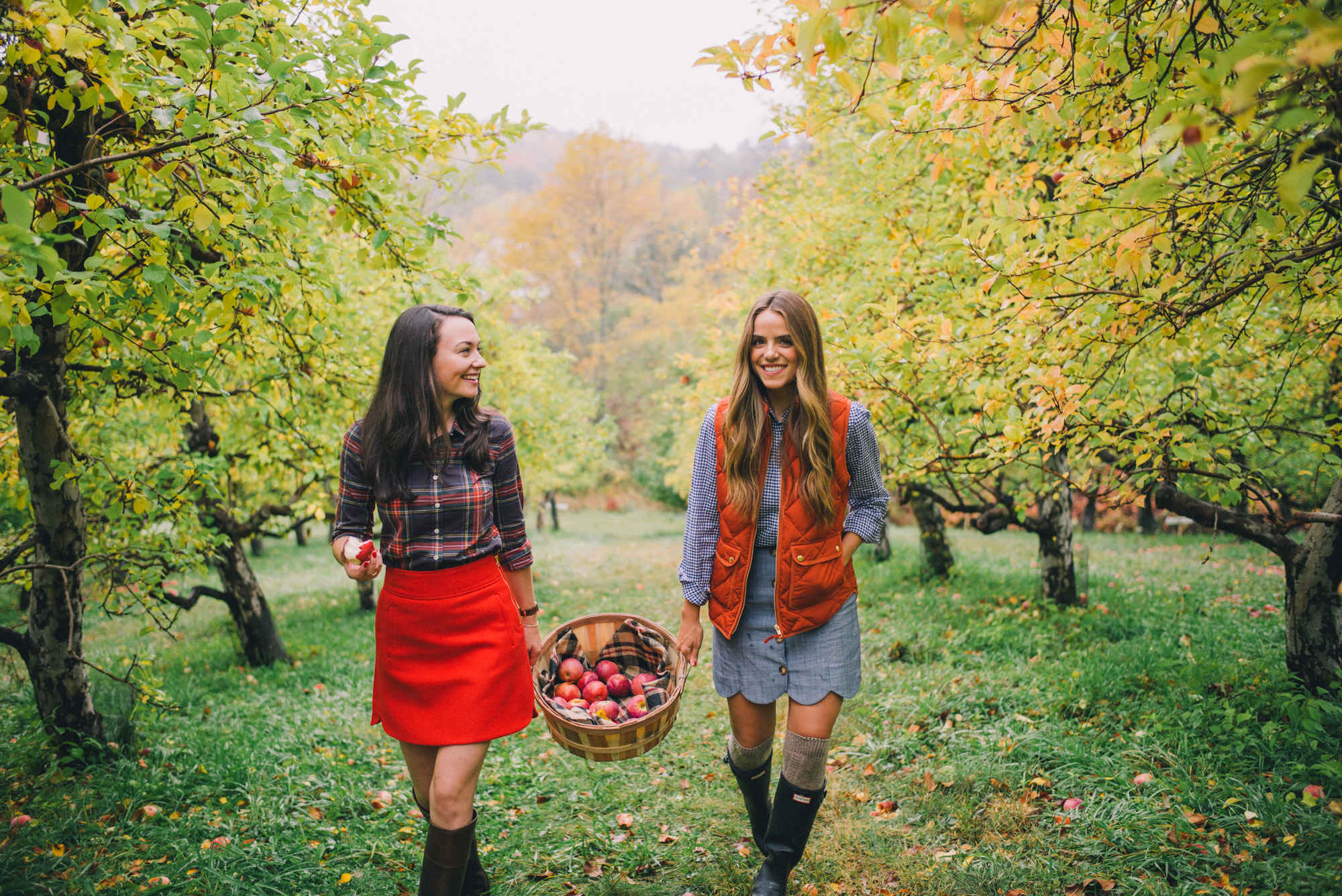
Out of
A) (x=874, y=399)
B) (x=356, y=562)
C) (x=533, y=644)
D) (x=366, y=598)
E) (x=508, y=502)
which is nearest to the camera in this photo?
(x=356, y=562)

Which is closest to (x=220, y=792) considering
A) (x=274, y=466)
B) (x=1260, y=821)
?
(x=274, y=466)

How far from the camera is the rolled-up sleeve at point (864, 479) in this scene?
9.33ft

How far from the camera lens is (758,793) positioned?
3066 millimetres

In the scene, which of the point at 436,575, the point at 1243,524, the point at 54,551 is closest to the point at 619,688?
the point at 436,575

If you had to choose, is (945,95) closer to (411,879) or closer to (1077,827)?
(1077,827)

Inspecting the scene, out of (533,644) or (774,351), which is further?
(533,644)

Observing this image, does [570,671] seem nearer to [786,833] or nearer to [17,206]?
[786,833]

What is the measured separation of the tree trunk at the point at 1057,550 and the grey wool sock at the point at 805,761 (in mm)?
4703

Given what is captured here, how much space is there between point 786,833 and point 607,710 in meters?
0.84

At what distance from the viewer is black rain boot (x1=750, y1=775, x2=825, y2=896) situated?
8.94 feet

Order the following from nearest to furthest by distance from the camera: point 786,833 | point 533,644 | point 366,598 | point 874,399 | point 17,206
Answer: point 17,206
point 786,833
point 533,644
point 874,399
point 366,598

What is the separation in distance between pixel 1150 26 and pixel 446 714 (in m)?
3.45

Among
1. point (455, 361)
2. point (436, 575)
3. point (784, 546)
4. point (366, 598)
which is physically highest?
point (455, 361)

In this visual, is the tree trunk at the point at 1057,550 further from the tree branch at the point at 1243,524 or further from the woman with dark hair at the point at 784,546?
the woman with dark hair at the point at 784,546
